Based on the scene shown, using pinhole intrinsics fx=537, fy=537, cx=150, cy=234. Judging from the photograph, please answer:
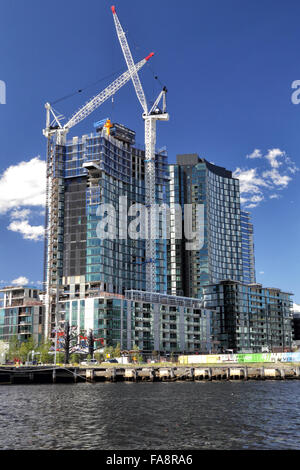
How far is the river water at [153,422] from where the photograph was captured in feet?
138

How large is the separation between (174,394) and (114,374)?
1586 inches

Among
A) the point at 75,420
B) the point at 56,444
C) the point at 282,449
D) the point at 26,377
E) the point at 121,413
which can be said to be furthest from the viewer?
the point at 26,377

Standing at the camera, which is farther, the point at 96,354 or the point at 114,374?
the point at 96,354

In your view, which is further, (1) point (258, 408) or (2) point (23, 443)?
(1) point (258, 408)

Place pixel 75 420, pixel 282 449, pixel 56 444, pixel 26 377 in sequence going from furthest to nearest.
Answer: pixel 26 377, pixel 75 420, pixel 56 444, pixel 282 449

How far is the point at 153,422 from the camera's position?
53.4m

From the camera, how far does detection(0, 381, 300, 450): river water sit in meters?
42.1
